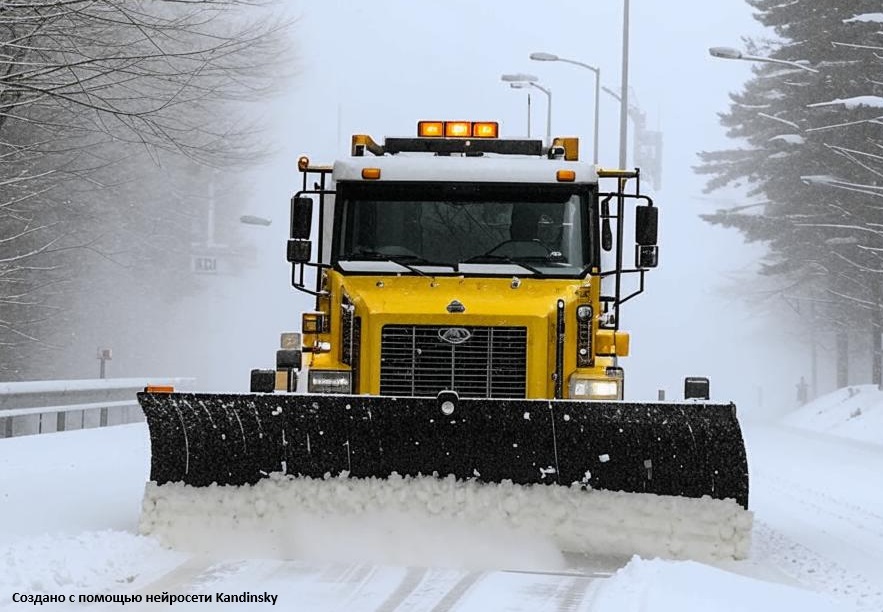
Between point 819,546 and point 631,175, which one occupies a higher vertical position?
point 631,175

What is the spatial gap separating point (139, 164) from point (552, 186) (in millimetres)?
29124

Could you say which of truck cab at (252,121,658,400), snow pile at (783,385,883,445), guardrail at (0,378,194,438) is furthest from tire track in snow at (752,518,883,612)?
snow pile at (783,385,883,445)

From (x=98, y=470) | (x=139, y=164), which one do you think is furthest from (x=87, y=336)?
(x=98, y=470)

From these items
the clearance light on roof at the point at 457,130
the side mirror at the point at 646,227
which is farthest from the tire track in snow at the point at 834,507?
the clearance light on roof at the point at 457,130

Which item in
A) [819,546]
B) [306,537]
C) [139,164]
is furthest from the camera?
[139,164]

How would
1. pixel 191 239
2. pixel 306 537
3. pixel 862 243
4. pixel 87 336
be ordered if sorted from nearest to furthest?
1. pixel 306 537
2. pixel 862 243
3. pixel 87 336
4. pixel 191 239

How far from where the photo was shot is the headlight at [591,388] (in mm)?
9133

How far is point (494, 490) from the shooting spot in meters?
8.28

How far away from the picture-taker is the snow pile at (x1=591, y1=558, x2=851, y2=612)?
22.3 feet

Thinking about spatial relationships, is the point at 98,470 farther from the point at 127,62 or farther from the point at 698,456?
the point at 698,456

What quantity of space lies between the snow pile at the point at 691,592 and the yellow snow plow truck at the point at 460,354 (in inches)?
28.1

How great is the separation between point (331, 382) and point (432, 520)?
1424 mm

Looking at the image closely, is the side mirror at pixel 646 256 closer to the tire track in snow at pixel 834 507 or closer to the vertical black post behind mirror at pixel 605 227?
the vertical black post behind mirror at pixel 605 227

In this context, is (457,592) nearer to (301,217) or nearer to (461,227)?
(461,227)
